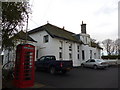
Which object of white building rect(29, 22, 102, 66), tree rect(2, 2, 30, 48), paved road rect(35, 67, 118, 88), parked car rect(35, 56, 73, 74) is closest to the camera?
tree rect(2, 2, 30, 48)

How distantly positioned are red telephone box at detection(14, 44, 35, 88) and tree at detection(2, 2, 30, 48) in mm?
1071

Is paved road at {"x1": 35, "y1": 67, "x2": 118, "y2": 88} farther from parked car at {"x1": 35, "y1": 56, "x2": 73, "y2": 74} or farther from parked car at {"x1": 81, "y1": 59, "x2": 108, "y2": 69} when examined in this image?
parked car at {"x1": 81, "y1": 59, "x2": 108, "y2": 69}

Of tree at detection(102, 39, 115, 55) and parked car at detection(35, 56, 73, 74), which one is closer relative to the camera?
parked car at detection(35, 56, 73, 74)

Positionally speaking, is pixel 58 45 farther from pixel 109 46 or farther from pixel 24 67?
pixel 109 46

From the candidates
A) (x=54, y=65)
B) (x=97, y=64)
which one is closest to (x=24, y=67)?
(x=54, y=65)

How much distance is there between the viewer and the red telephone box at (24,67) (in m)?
7.66

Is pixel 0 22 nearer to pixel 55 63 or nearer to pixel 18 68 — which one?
pixel 18 68

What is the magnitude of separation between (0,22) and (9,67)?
16.7 ft

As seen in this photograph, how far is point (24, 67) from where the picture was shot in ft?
25.8

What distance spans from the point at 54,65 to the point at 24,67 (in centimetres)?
511

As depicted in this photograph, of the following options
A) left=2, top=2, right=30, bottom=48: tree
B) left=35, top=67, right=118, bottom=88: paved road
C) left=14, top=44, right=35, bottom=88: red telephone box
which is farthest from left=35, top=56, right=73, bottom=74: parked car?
left=2, top=2, right=30, bottom=48: tree

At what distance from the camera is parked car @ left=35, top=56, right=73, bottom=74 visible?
1206cm

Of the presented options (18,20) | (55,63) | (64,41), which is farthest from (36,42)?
(18,20)

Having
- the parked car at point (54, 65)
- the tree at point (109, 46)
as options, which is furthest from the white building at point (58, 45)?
the tree at point (109, 46)
